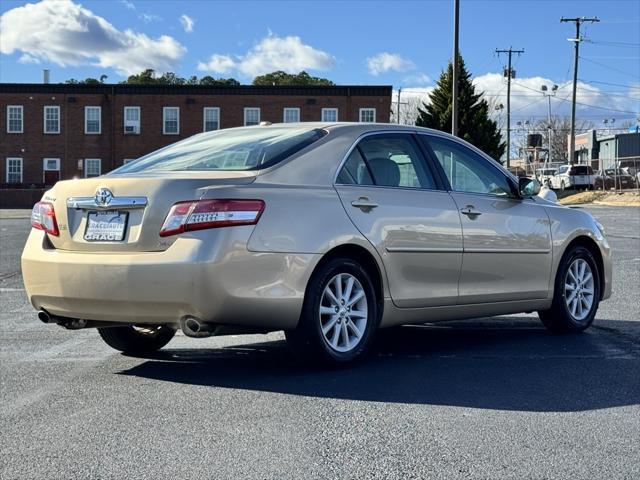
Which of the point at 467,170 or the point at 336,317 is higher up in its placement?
the point at 467,170

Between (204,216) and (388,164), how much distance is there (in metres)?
1.72

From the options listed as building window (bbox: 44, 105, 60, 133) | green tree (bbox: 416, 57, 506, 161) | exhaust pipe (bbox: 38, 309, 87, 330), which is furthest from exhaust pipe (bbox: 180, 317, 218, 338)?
building window (bbox: 44, 105, 60, 133)

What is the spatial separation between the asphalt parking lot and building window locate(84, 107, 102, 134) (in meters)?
48.2

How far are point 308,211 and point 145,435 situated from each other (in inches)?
73.3

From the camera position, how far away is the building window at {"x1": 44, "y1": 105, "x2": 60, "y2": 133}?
53.5 m

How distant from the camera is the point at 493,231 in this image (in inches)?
262

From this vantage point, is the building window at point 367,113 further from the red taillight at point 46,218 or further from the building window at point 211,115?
the red taillight at point 46,218

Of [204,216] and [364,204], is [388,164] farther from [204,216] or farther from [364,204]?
[204,216]

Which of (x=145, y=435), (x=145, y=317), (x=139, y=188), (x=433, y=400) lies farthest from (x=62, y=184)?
(x=433, y=400)

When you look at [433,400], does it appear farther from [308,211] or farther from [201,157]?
[201,157]

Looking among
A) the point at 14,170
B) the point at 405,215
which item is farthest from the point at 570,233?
the point at 14,170

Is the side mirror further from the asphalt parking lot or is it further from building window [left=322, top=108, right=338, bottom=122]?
building window [left=322, top=108, right=338, bottom=122]

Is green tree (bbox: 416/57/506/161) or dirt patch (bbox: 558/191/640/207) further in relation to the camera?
green tree (bbox: 416/57/506/161)

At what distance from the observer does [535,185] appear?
7.10 m
